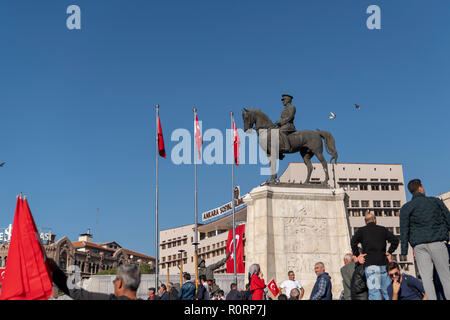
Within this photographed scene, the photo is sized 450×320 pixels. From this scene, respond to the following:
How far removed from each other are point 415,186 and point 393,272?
5.11 ft

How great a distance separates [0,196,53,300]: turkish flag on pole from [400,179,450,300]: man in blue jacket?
552cm

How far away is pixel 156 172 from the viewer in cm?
3231

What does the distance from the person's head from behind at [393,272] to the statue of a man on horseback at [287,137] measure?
1505cm

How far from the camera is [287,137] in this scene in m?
24.2

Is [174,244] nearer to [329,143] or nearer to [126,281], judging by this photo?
[329,143]

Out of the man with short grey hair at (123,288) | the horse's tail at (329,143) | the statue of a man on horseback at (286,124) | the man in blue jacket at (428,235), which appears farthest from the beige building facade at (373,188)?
the man with short grey hair at (123,288)

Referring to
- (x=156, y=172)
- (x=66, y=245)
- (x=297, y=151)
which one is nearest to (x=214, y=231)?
(x=66, y=245)

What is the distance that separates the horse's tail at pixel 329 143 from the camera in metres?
24.7

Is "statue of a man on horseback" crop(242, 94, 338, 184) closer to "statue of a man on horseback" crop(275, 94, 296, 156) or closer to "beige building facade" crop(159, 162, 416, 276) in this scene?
"statue of a man on horseback" crop(275, 94, 296, 156)

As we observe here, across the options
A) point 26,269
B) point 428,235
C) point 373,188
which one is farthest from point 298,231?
point 373,188

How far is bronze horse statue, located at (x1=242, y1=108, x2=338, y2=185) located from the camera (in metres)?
24.1

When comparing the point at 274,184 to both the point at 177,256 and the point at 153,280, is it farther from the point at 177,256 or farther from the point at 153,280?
the point at 177,256

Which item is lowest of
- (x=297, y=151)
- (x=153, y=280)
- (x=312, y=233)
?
(x=153, y=280)
